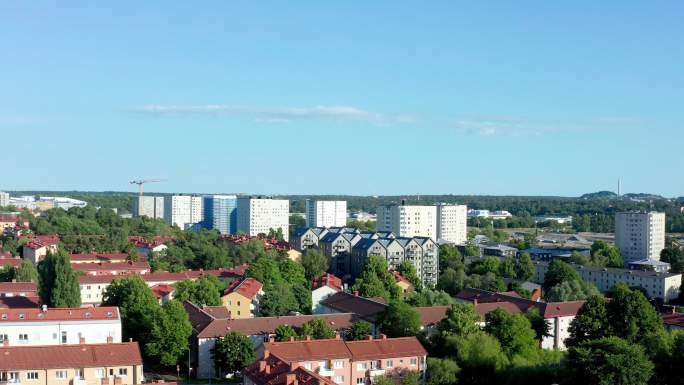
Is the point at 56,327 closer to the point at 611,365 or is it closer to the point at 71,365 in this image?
the point at 71,365

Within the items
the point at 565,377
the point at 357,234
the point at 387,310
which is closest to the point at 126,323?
the point at 387,310

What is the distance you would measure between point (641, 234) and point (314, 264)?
143 feet

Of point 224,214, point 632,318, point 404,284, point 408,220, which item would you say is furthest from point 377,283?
point 224,214

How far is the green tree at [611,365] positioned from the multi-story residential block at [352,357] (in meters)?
6.26

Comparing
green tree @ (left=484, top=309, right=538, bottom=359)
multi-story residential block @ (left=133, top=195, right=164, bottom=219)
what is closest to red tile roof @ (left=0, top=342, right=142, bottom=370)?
green tree @ (left=484, top=309, right=538, bottom=359)

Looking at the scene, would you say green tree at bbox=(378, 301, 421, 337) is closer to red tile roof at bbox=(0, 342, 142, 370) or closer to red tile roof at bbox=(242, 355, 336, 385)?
red tile roof at bbox=(242, 355, 336, 385)

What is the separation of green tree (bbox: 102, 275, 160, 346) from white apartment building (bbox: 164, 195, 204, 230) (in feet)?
288

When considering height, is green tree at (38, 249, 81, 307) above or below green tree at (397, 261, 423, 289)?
above

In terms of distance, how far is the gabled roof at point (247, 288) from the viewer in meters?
41.4

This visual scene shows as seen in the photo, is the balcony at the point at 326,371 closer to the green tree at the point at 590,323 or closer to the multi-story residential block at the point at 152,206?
the green tree at the point at 590,323

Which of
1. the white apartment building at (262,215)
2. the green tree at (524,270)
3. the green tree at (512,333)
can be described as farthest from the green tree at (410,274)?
the white apartment building at (262,215)

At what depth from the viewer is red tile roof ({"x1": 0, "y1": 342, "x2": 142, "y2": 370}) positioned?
23.6 meters

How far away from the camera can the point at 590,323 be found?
2980 cm

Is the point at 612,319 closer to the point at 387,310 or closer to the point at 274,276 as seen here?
the point at 387,310
